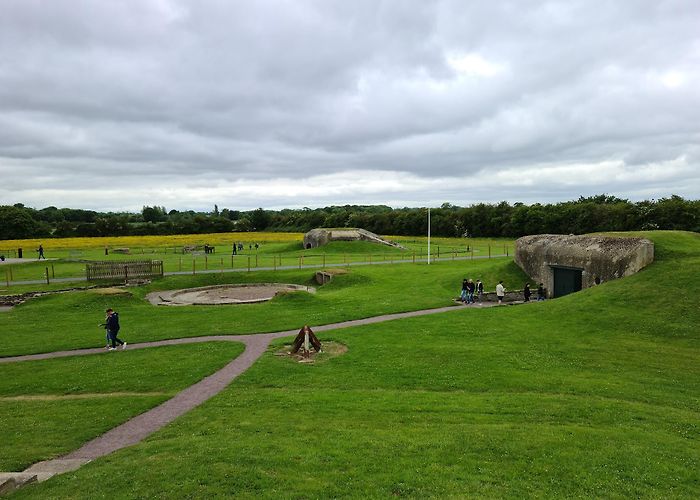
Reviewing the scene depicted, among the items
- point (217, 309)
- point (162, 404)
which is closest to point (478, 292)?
point (217, 309)

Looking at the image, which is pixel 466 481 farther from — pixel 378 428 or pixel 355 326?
pixel 355 326

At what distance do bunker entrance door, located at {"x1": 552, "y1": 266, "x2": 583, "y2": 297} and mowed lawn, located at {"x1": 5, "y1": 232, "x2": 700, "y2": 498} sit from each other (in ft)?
29.7

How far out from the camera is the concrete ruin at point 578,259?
27.9 m

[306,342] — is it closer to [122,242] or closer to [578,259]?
[578,259]

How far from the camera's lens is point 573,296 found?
27.2m

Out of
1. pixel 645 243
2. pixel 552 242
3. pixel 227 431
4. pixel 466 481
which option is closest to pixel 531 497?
pixel 466 481

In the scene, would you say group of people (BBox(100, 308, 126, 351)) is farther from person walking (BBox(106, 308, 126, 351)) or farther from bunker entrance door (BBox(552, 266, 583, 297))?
bunker entrance door (BBox(552, 266, 583, 297))

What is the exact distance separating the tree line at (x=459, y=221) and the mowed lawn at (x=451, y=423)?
66322 millimetres

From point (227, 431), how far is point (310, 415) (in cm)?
226

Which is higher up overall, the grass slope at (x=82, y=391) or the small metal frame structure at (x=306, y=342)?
the small metal frame structure at (x=306, y=342)

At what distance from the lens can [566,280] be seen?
33000 millimetres

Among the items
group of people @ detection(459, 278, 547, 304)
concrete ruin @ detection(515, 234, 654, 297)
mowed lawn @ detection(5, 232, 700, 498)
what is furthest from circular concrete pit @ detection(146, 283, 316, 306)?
concrete ruin @ detection(515, 234, 654, 297)

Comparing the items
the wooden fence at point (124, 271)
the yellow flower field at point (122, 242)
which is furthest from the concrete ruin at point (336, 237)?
the wooden fence at point (124, 271)

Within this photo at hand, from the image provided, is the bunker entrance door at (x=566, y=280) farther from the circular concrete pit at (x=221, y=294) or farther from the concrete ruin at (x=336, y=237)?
the concrete ruin at (x=336, y=237)
